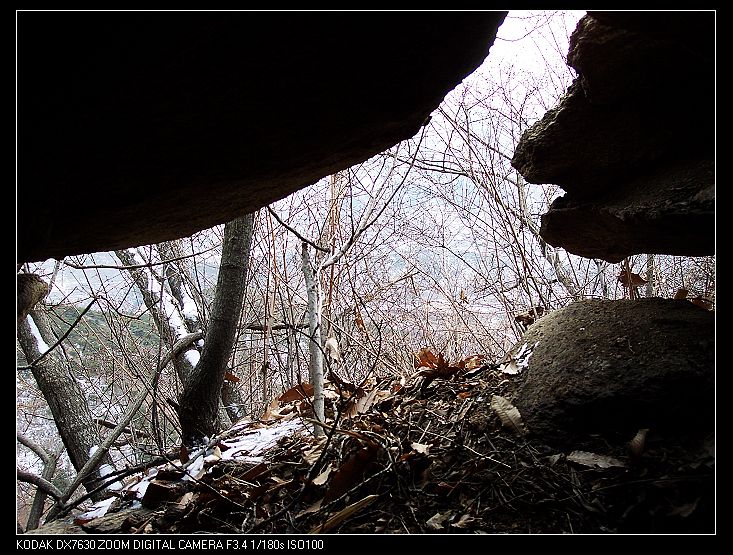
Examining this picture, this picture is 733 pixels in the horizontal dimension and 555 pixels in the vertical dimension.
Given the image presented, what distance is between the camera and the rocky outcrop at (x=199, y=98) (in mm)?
1083

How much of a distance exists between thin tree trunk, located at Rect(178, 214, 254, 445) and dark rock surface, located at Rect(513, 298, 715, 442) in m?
1.74

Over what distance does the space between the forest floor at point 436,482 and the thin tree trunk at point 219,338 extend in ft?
2.36

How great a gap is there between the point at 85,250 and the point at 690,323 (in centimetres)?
216

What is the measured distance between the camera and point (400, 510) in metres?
1.46

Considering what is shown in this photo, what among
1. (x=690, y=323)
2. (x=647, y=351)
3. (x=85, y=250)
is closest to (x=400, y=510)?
(x=647, y=351)

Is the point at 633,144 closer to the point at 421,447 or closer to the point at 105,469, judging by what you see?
the point at 421,447

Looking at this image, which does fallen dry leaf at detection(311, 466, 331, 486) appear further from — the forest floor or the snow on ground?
the snow on ground

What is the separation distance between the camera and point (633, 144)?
1.89m

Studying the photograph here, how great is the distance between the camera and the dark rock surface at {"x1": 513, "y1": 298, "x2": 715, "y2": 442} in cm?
150

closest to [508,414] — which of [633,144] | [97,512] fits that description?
[633,144]

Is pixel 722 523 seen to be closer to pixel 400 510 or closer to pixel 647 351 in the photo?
pixel 647 351

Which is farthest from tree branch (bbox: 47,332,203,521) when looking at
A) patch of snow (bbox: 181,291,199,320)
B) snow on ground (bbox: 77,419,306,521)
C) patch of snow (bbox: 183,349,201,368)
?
patch of snow (bbox: 181,291,199,320)

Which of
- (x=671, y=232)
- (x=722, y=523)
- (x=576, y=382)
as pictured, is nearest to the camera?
(x=722, y=523)

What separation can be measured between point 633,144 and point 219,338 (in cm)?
233
